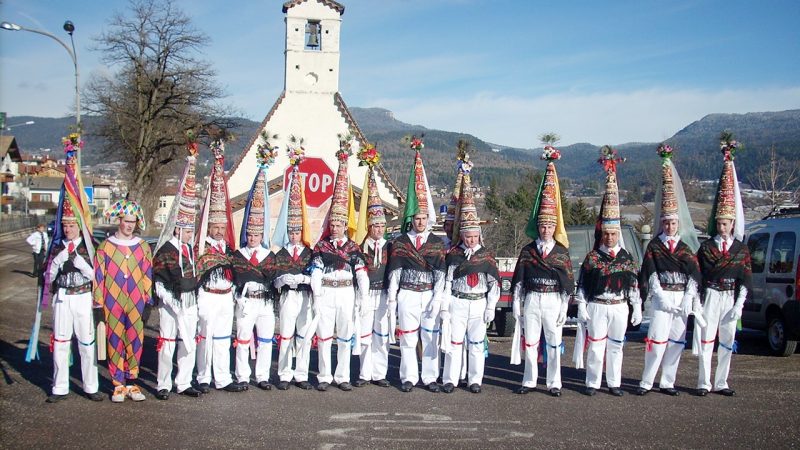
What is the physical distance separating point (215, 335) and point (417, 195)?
2801mm

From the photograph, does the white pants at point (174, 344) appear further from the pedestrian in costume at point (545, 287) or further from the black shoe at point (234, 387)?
the pedestrian in costume at point (545, 287)

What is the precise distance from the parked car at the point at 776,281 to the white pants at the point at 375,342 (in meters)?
5.84

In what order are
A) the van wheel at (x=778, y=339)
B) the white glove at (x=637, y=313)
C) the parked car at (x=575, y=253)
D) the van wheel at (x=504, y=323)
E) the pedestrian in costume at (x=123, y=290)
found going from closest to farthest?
the pedestrian in costume at (x=123, y=290) → the white glove at (x=637, y=313) → the van wheel at (x=778, y=339) → the parked car at (x=575, y=253) → the van wheel at (x=504, y=323)

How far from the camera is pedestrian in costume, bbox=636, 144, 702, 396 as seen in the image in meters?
7.61

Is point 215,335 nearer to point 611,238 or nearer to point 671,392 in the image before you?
point 611,238

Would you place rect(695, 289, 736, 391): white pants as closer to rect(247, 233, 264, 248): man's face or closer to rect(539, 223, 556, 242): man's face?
rect(539, 223, 556, 242): man's face

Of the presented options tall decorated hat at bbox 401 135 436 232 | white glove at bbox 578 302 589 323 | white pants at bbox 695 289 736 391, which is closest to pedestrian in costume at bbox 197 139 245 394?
tall decorated hat at bbox 401 135 436 232

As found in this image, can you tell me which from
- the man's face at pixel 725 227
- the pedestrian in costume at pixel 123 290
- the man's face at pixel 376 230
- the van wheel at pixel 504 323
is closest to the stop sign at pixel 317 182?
the van wheel at pixel 504 323

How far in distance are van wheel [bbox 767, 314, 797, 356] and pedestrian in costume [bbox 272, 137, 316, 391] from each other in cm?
681

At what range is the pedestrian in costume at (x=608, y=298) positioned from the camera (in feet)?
24.8

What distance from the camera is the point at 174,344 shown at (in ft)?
24.0

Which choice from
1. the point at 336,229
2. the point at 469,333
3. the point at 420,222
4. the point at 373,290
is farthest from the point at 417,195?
the point at 469,333

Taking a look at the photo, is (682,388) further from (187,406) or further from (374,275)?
(187,406)

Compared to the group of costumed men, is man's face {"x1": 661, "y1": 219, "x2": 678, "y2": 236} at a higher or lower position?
higher
